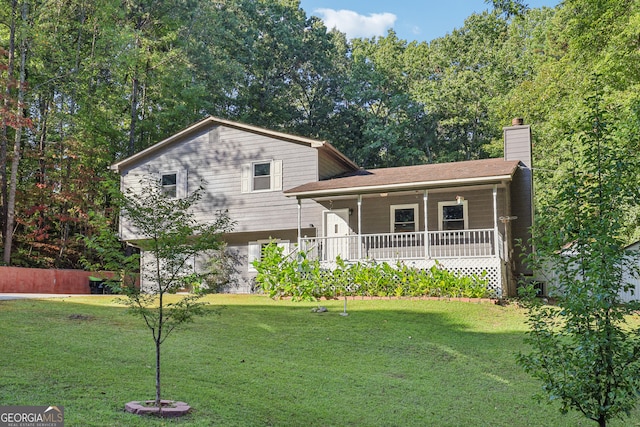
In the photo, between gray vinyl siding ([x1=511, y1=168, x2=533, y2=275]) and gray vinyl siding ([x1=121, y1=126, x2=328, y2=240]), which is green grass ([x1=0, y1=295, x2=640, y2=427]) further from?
gray vinyl siding ([x1=121, y1=126, x2=328, y2=240])

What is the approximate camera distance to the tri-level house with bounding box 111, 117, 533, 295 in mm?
17266

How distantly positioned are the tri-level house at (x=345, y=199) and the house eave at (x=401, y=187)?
3 cm

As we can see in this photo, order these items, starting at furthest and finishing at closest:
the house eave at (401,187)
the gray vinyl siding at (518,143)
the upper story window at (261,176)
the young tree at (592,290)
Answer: the upper story window at (261,176) < the gray vinyl siding at (518,143) < the house eave at (401,187) < the young tree at (592,290)

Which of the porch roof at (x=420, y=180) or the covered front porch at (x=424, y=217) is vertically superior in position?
the porch roof at (x=420, y=180)

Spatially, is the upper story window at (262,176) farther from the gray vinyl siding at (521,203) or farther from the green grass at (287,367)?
the gray vinyl siding at (521,203)

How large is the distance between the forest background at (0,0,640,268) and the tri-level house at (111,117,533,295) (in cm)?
264

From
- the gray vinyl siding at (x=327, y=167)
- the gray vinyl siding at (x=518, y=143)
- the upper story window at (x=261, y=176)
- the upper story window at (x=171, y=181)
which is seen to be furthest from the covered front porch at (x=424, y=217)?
the upper story window at (x=171, y=181)

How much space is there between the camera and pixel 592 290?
4969 mm

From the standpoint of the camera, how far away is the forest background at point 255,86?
21767mm

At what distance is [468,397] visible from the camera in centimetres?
822

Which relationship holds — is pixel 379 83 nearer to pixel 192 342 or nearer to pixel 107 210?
pixel 107 210

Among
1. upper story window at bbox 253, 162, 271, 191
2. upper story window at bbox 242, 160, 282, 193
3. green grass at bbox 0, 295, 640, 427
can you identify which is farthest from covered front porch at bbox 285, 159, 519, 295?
green grass at bbox 0, 295, 640, 427

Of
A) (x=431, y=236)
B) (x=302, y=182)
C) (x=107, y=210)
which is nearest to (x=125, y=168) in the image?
(x=107, y=210)

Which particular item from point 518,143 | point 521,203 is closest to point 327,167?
point 518,143
